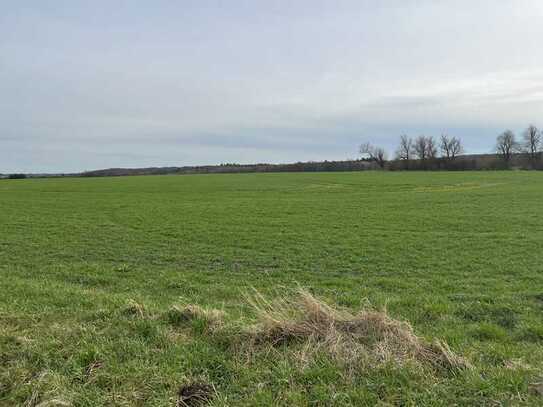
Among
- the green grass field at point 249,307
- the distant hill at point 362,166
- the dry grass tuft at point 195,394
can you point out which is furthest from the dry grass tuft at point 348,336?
the distant hill at point 362,166

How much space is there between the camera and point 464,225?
18953 mm

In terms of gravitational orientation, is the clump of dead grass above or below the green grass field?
above

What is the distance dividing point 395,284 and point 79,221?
Answer: 65.3 ft

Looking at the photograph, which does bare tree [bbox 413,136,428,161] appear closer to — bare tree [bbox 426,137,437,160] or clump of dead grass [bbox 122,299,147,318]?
bare tree [bbox 426,137,437,160]

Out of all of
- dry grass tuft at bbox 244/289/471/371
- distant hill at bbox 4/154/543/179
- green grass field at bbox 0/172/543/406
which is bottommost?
green grass field at bbox 0/172/543/406

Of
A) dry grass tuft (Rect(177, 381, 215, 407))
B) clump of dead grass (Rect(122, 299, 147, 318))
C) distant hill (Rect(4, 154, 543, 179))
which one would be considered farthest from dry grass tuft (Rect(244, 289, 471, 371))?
distant hill (Rect(4, 154, 543, 179))

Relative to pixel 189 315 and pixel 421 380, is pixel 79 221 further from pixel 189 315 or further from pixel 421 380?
pixel 421 380

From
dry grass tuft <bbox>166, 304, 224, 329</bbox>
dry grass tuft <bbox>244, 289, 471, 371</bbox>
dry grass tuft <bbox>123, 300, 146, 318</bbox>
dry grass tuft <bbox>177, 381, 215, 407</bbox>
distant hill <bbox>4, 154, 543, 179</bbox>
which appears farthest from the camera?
distant hill <bbox>4, 154, 543, 179</bbox>

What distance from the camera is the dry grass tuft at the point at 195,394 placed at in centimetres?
352

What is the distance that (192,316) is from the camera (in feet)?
17.1

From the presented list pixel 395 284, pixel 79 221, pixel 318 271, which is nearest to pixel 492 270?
pixel 395 284

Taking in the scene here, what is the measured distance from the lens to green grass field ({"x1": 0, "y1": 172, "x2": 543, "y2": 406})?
3609mm

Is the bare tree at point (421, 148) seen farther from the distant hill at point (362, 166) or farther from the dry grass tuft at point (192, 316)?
the dry grass tuft at point (192, 316)

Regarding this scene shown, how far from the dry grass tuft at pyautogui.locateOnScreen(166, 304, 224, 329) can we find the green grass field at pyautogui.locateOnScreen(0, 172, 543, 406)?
0.06 m
